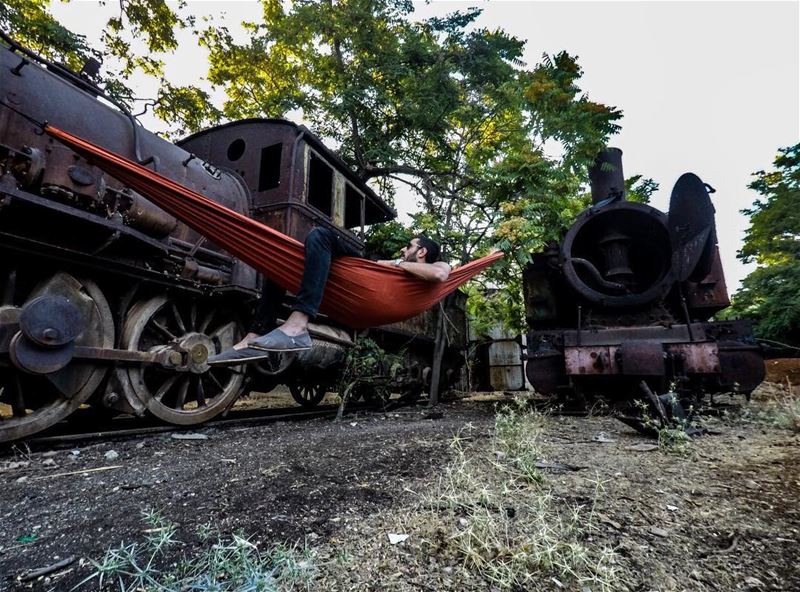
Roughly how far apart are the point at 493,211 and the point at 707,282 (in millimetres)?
2782

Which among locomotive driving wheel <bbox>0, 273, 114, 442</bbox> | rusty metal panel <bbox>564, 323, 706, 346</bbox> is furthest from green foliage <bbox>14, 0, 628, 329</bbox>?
locomotive driving wheel <bbox>0, 273, 114, 442</bbox>

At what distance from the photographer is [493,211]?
19.0 ft

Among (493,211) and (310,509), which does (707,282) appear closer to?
(493,211)

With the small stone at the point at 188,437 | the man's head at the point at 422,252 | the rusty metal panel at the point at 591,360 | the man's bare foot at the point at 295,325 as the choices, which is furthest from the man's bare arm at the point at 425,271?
the rusty metal panel at the point at 591,360

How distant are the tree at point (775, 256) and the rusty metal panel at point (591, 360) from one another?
305 inches

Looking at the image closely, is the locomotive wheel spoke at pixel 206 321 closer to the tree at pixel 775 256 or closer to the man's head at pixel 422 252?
the man's head at pixel 422 252

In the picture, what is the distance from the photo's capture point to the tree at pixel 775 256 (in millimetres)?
8711

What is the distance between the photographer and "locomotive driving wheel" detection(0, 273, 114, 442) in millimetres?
2490

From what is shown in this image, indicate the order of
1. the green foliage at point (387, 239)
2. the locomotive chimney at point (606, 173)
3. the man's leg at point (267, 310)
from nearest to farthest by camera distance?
the man's leg at point (267, 310), the locomotive chimney at point (606, 173), the green foliage at point (387, 239)

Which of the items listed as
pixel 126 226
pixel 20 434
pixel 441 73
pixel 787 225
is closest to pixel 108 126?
pixel 126 226

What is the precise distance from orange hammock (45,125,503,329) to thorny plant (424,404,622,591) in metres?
1.33

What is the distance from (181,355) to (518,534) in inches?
127

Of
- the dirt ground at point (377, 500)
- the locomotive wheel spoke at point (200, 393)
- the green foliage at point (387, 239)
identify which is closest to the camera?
the dirt ground at point (377, 500)

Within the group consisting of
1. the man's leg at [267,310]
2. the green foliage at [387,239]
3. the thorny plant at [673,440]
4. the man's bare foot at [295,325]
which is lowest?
the thorny plant at [673,440]
